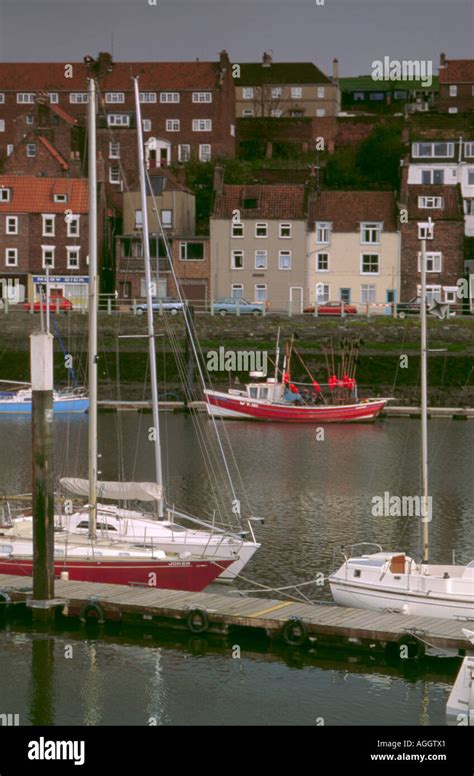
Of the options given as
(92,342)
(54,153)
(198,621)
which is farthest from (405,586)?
(54,153)

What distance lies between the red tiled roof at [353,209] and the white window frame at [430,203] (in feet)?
7.01

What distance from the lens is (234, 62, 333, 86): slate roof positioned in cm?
13475

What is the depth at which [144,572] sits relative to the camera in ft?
98.5

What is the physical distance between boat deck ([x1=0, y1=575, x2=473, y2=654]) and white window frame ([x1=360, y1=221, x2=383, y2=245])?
218 ft

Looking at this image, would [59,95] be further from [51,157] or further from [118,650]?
[118,650]

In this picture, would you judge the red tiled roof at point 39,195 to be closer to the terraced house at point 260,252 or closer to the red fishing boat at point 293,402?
the terraced house at point 260,252

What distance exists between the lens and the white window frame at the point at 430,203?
311 ft

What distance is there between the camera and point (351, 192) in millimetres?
95375

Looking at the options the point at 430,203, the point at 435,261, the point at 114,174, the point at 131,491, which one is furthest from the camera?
the point at 114,174

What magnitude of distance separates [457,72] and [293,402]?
67756 millimetres

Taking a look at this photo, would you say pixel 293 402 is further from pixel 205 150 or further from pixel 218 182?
pixel 205 150

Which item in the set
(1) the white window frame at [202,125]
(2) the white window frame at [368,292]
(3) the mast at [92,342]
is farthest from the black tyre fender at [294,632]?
(1) the white window frame at [202,125]

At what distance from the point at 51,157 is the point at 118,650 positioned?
2992 inches

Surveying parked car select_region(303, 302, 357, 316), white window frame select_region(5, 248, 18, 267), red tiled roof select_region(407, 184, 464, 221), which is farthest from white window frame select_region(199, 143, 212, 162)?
parked car select_region(303, 302, 357, 316)
